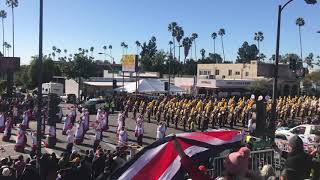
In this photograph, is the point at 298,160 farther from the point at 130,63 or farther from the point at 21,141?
the point at 130,63

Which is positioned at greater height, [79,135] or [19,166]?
[19,166]

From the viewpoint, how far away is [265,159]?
9797mm

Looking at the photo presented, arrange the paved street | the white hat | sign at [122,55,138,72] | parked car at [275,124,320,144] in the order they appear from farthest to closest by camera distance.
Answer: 1. sign at [122,55,138,72]
2. the paved street
3. parked car at [275,124,320,144]
4. the white hat

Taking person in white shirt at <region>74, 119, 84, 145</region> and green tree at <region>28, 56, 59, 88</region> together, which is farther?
green tree at <region>28, 56, 59, 88</region>

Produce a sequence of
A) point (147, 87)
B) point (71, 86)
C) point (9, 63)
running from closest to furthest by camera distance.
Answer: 1. point (9, 63)
2. point (147, 87)
3. point (71, 86)

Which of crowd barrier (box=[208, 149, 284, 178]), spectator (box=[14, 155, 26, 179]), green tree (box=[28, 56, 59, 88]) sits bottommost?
spectator (box=[14, 155, 26, 179])

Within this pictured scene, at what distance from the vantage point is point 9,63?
44.7m

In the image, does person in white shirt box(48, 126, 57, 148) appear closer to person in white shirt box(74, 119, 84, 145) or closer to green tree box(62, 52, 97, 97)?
person in white shirt box(74, 119, 84, 145)

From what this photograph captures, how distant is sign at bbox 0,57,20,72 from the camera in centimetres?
4449

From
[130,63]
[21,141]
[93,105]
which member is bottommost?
[21,141]

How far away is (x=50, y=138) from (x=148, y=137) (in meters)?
6.20

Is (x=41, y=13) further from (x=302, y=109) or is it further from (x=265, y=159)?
(x=302, y=109)

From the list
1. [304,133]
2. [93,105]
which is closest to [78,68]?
[93,105]

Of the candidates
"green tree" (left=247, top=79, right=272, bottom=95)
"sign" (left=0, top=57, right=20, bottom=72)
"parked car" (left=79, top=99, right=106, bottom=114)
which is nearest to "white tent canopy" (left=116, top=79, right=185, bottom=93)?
"parked car" (left=79, top=99, right=106, bottom=114)
